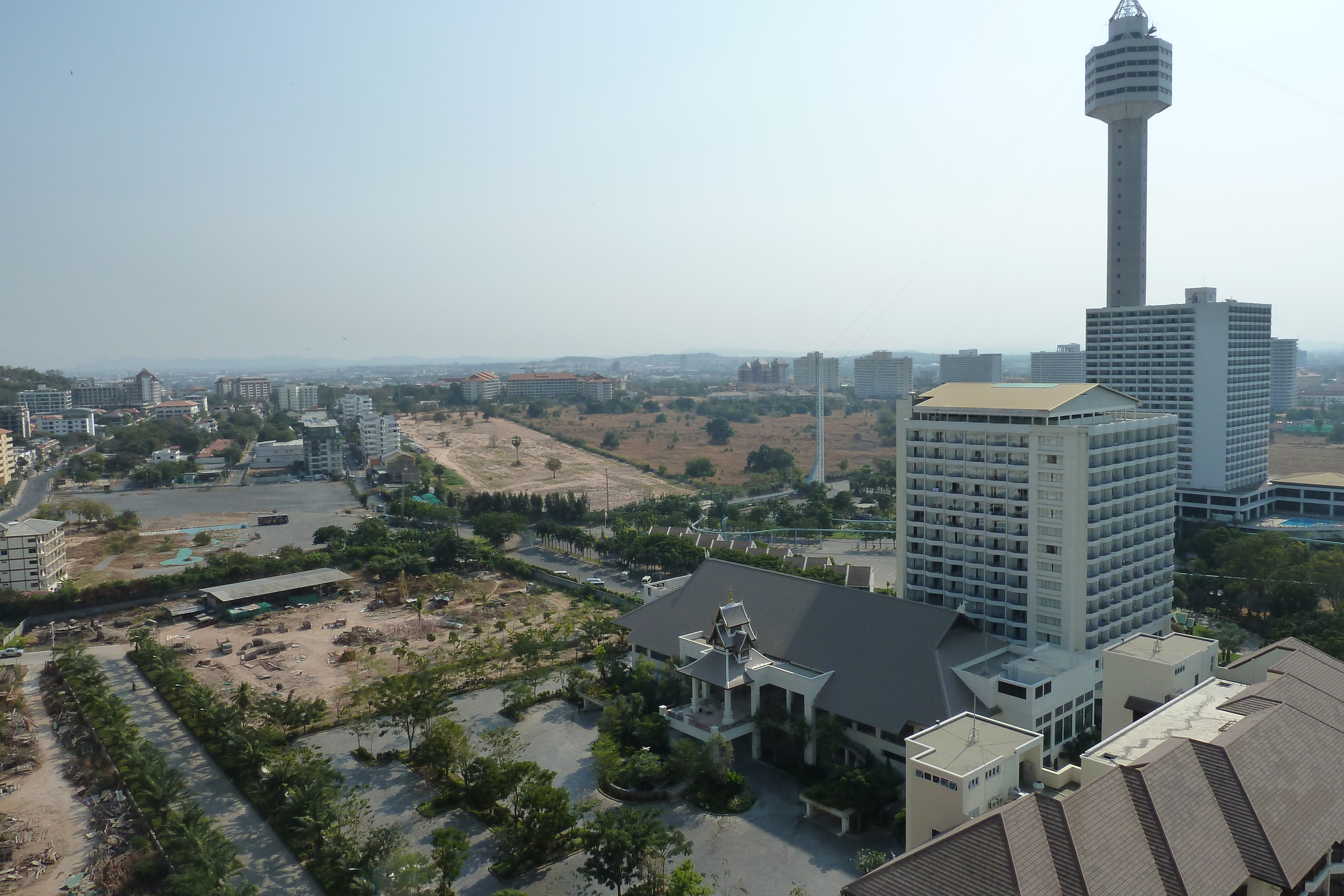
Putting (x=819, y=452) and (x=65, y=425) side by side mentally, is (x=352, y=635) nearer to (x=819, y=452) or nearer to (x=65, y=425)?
(x=819, y=452)

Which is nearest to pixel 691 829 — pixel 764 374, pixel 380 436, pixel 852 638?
pixel 852 638

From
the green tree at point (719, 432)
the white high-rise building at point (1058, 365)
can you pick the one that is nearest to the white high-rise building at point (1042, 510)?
the green tree at point (719, 432)

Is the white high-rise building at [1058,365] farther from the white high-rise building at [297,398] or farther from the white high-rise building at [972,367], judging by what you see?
the white high-rise building at [297,398]

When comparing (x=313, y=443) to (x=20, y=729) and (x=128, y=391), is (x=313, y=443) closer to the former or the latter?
(x=20, y=729)

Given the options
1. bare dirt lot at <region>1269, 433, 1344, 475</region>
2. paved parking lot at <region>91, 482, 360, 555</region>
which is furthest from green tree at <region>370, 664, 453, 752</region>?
bare dirt lot at <region>1269, 433, 1344, 475</region>

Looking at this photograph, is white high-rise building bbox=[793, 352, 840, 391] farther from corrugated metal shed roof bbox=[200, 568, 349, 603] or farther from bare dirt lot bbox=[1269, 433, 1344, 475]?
corrugated metal shed roof bbox=[200, 568, 349, 603]

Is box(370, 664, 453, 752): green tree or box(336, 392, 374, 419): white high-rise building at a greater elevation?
box(336, 392, 374, 419): white high-rise building
